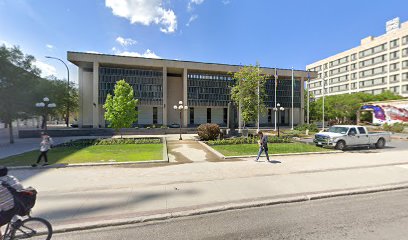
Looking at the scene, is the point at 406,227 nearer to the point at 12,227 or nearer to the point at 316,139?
the point at 12,227

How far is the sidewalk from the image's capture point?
5230mm

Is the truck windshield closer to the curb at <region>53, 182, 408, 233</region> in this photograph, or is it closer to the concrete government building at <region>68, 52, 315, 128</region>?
the curb at <region>53, 182, 408, 233</region>

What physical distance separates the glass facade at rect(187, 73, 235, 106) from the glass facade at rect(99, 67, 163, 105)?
19.8 feet

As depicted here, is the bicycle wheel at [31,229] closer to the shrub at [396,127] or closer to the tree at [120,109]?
the tree at [120,109]

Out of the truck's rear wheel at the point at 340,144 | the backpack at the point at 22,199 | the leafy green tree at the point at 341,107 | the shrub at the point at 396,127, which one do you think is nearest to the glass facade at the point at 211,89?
the leafy green tree at the point at 341,107

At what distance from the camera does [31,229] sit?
3602 millimetres

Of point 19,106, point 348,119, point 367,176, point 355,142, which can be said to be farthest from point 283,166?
point 348,119

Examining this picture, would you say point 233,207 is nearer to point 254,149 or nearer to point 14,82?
point 254,149

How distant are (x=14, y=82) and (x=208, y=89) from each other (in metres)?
30.0

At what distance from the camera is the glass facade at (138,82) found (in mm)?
37000

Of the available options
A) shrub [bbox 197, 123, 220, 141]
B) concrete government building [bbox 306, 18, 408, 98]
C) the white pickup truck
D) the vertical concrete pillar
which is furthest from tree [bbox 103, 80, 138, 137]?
concrete government building [bbox 306, 18, 408, 98]

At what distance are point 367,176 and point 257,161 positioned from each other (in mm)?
4472

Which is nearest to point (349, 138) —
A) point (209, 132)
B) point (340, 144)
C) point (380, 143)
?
point (340, 144)

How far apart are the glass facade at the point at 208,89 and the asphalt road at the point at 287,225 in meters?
37.3
